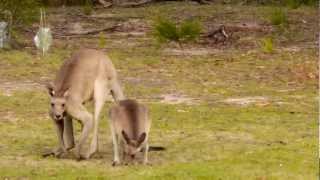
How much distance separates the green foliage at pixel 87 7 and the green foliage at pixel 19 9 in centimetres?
478

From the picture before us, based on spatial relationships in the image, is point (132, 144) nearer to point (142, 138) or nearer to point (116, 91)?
point (142, 138)

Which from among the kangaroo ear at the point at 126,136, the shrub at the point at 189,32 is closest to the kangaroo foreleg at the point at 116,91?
the kangaroo ear at the point at 126,136

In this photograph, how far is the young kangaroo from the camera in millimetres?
7043

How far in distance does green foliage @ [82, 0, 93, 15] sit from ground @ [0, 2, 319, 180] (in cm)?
92

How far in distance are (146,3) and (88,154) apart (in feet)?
54.2

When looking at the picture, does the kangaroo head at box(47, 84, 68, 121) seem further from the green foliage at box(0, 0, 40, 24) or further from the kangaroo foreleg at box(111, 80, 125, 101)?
the green foliage at box(0, 0, 40, 24)

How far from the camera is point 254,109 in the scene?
10219 mm

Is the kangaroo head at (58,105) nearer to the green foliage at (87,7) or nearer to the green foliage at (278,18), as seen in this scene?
the green foliage at (278,18)

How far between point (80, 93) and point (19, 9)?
922cm

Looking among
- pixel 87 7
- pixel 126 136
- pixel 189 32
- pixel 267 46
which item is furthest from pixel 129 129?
pixel 87 7

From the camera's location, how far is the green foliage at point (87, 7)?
21.8 m

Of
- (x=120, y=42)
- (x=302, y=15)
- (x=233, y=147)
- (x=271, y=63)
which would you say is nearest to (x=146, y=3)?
(x=302, y=15)

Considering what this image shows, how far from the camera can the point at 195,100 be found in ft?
36.1

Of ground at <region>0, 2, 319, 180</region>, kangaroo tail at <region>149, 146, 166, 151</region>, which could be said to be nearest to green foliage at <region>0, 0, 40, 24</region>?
ground at <region>0, 2, 319, 180</region>
